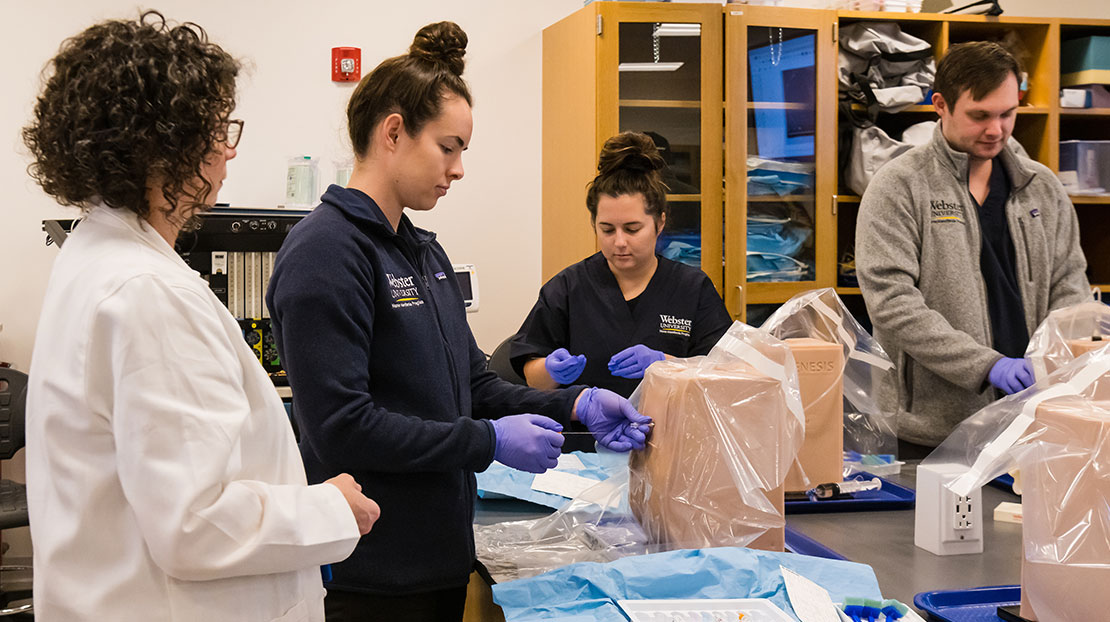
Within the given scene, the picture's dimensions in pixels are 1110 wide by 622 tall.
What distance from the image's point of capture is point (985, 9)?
11.3ft

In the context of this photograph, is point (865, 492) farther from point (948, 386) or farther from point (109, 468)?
point (109, 468)

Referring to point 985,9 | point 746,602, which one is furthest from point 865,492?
point 985,9

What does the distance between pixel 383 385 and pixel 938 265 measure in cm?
139

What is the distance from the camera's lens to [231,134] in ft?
3.17


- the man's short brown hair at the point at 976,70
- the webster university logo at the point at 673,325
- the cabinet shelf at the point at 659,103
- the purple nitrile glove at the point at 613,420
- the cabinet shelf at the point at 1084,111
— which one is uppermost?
the cabinet shelf at the point at 659,103

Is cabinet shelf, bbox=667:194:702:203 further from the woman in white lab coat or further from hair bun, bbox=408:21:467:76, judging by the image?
the woman in white lab coat

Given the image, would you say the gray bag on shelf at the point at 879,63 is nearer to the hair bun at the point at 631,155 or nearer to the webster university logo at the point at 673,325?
the hair bun at the point at 631,155

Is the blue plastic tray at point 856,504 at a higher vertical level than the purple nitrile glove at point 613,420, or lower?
lower

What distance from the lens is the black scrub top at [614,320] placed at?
2199mm

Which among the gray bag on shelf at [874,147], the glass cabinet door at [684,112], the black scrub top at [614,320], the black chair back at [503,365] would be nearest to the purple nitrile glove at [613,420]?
the black scrub top at [614,320]

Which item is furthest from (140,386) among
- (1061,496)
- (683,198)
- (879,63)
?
(879,63)

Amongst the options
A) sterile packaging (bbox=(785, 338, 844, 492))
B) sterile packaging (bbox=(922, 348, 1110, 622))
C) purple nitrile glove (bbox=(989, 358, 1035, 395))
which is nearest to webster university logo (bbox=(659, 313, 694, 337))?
sterile packaging (bbox=(785, 338, 844, 492))

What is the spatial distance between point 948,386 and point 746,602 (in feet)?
3.82

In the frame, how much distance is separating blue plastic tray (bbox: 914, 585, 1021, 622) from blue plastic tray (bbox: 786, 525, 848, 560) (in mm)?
176
